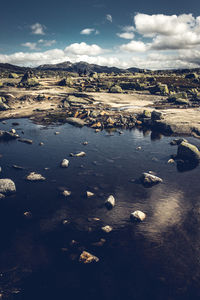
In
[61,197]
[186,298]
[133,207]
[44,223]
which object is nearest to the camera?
[186,298]

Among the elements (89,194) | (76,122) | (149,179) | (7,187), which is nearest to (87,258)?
(89,194)

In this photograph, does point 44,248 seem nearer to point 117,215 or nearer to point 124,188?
point 117,215

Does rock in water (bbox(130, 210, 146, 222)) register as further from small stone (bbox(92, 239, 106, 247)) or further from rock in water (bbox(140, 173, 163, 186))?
rock in water (bbox(140, 173, 163, 186))

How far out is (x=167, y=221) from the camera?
17.6 metres

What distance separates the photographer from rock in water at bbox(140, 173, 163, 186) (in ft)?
76.2

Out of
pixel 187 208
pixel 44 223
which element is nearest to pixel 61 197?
pixel 44 223

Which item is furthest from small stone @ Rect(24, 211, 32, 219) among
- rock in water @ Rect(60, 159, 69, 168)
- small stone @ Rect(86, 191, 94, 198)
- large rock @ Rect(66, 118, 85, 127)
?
large rock @ Rect(66, 118, 85, 127)

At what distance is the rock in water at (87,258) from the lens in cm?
1381

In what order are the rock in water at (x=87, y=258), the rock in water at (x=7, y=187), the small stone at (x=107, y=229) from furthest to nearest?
the rock in water at (x=7, y=187), the small stone at (x=107, y=229), the rock in water at (x=87, y=258)

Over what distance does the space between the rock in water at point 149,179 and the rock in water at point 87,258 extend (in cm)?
1119

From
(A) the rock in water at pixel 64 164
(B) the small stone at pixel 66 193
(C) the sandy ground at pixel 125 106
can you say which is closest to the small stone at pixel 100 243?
(B) the small stone at pixel 66 193

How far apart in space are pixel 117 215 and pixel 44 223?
6.22 m

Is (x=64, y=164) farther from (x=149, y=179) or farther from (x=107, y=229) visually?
(x=107, y=229)

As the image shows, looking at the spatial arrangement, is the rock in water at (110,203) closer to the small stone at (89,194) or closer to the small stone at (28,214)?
the small stone at (89,194)
